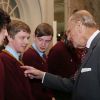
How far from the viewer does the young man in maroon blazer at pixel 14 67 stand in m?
2.56

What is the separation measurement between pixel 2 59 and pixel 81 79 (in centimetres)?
60

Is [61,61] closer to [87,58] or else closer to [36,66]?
[36,66]

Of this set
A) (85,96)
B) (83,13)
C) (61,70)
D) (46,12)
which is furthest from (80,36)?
(46,12)

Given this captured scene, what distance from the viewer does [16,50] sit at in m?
2.76

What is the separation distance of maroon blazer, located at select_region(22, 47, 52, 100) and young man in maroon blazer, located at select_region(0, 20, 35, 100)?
17.0 inches

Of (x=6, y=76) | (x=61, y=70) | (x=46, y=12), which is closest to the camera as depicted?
(x=6, y=76)

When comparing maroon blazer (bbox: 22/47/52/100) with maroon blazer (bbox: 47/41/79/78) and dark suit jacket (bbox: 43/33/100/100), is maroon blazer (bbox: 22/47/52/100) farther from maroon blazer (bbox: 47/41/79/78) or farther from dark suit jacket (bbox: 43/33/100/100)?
dark suit jacket (bbox: 43/33/100/100)

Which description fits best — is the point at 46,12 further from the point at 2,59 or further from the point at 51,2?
the point at 2,59

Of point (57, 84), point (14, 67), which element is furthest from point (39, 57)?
point (14, 67)

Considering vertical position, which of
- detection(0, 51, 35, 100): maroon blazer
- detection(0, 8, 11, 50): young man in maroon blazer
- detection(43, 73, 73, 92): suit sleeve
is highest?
detection(0, 8, 11, 50): young man in maroon blazer

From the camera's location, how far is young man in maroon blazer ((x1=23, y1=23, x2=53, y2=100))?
126 inches

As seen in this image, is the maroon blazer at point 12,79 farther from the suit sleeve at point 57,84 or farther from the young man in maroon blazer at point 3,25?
the suit sleeve at point 57,84

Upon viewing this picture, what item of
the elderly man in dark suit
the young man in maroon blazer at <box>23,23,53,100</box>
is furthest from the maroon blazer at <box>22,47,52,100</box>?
the elderly man in dark suit

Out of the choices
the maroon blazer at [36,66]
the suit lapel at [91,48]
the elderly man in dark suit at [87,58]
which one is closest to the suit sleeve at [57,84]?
the maroon blazer at [36,66]
